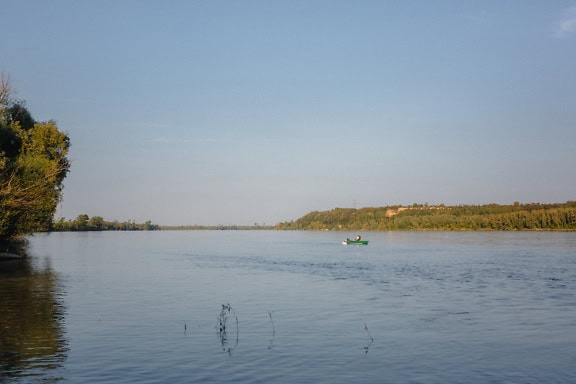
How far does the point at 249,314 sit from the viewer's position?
105ft

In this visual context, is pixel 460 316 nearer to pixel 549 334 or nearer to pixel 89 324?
pixel 549 334

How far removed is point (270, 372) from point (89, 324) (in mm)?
12324

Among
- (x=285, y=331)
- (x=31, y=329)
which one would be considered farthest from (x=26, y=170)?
(x=285, y=331)

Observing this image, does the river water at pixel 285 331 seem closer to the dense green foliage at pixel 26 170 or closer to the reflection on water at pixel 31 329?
the reflection on water at pixel 31 329

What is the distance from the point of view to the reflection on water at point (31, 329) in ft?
61.5

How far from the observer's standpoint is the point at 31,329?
25.4 meters

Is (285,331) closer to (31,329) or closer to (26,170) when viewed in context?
(31,329)

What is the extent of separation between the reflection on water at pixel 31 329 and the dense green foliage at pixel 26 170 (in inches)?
363

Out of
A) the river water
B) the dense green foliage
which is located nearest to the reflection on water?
the river water

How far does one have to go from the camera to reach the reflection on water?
18.8 metres

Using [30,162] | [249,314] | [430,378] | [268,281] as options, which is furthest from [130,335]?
[30,162]

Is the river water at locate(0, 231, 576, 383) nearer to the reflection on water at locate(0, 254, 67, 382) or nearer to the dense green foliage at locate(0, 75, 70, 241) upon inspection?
the reflection on water at locate(0, 254, 67, 382)

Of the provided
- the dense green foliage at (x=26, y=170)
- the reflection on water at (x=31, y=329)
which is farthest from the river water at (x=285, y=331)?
the dense green foliage at (x=26, y=170)

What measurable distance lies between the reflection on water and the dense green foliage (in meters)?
9.21
